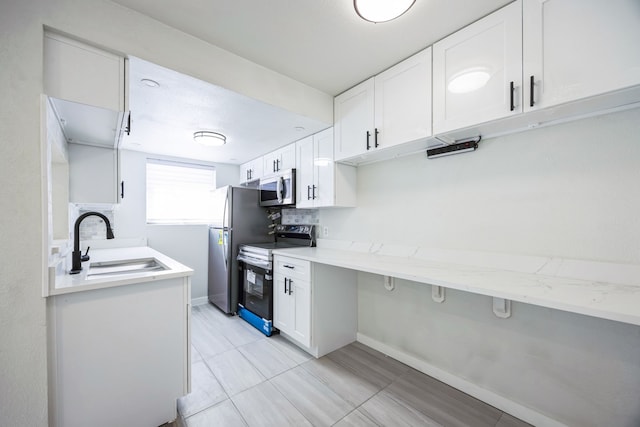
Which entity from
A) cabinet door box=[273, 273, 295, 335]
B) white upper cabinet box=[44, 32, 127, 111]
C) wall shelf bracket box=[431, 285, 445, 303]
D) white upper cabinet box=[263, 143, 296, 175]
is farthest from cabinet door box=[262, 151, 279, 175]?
wall shelf bracket box=[431, 285, 445, 303]

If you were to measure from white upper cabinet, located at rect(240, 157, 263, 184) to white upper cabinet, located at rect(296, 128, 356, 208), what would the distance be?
0.99 metres

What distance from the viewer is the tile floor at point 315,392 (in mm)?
1544

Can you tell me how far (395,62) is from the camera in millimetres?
1911

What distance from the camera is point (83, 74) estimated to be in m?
1.32

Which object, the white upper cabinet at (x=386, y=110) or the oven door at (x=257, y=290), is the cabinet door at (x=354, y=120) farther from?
the oven door at (x=257, y=290)

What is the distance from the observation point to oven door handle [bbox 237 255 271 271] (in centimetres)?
266

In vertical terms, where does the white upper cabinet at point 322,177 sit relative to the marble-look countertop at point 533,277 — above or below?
above

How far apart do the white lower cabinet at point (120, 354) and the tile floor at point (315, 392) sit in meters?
0.32

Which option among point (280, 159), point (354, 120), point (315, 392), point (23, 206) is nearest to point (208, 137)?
point (280, 159)

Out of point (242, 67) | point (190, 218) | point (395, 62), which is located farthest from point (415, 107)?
point (190, 218)

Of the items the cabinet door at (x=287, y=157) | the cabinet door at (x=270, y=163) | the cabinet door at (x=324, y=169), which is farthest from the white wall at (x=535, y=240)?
the cabinet door at (x=270, y=163)

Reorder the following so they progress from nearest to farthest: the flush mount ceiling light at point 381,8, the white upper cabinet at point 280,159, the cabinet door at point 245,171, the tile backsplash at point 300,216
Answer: the flush mount ceiling light at point 381,8 < the white upper cabinet at point 280,159 < the tile backsplash at point 300,216 < the cabinet door at point 245,171

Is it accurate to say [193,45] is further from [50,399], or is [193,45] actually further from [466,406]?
[466,406]

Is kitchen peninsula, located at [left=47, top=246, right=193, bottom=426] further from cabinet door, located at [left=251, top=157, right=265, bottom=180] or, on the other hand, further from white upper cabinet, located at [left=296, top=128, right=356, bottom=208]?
cabinet door, located at [left=251, top=157, right=265, bottom=180]
